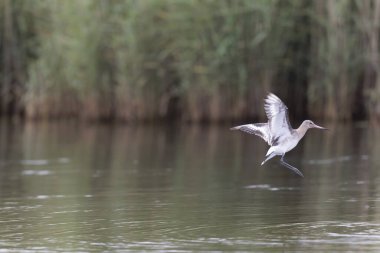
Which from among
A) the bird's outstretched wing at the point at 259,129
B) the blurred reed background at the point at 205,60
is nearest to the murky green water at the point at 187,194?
the bird's outstretched wing at the point at 259,129

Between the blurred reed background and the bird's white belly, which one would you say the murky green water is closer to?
the bird's white belly

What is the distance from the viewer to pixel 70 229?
9.31 meters

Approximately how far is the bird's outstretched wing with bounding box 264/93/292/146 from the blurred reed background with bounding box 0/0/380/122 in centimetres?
1087

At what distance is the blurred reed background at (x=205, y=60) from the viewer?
21766mm

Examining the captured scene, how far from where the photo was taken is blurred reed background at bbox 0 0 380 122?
857 inches

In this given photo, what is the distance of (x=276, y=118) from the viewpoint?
1014 cm

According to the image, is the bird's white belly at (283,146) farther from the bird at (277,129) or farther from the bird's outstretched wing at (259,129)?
the bird's outstretched wing at (259,129)

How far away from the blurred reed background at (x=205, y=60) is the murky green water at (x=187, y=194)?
1834mm

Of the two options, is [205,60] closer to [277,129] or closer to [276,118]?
[277,129]

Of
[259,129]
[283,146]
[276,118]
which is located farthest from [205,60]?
[276,118]

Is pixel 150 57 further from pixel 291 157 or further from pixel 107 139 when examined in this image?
pixel 291 157

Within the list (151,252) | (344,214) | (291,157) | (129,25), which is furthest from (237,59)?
(151,252)

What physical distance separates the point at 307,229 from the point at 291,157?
7.15 meters

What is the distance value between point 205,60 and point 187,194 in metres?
10.6
